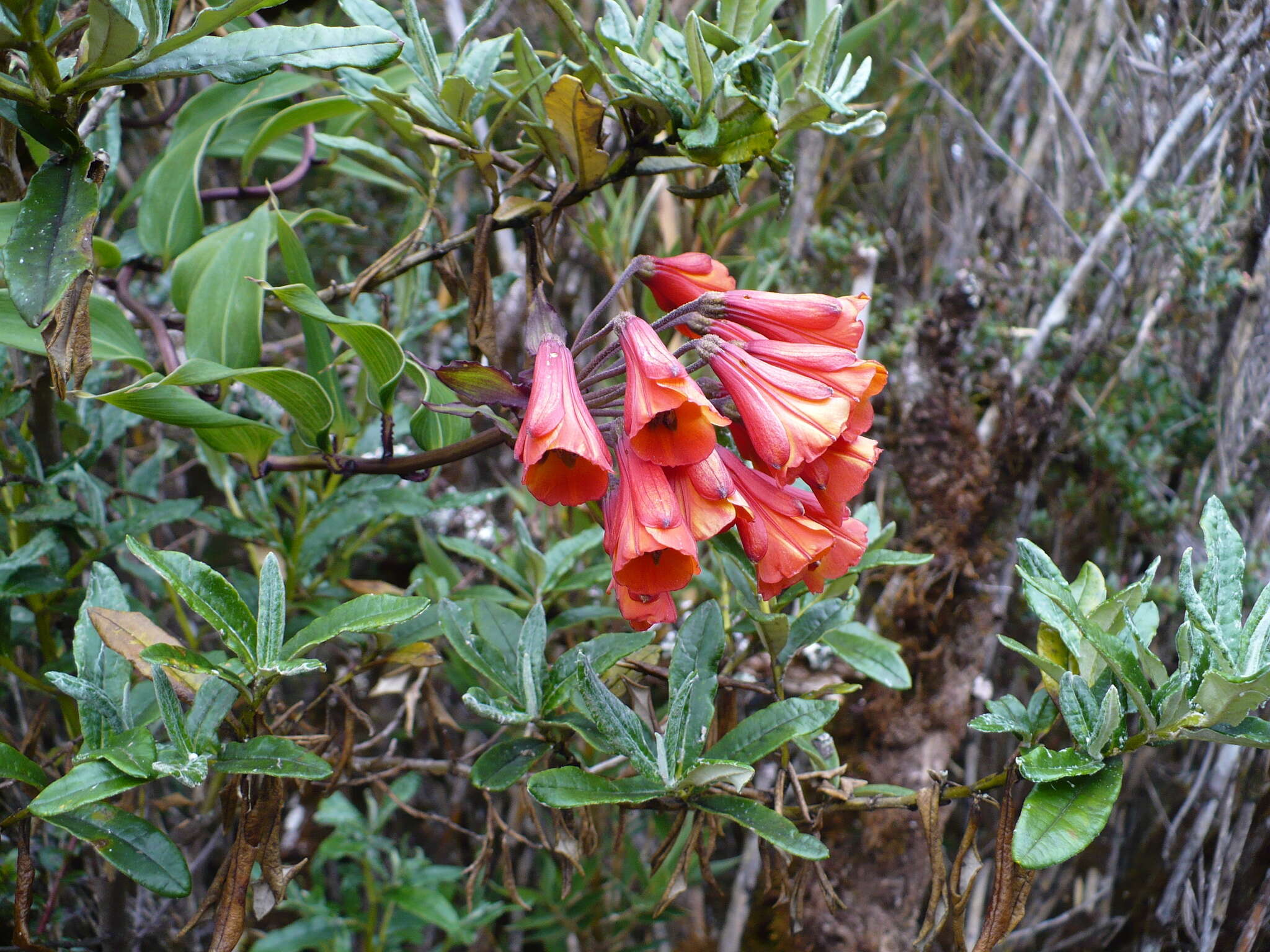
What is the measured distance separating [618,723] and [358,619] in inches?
8.4

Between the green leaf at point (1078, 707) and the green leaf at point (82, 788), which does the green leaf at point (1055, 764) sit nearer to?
the green leaf at point (1078, 707)

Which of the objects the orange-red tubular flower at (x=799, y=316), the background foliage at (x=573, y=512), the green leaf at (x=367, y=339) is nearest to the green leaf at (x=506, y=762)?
the background foliage at (x=573, y=512)

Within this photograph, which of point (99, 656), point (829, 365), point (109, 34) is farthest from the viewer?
point (99, 656)

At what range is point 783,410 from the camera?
610 millimetres

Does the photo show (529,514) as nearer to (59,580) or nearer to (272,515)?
(272,515)

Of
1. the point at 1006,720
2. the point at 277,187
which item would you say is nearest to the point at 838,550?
the point at 1006,720

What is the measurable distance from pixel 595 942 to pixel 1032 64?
75.7 inches

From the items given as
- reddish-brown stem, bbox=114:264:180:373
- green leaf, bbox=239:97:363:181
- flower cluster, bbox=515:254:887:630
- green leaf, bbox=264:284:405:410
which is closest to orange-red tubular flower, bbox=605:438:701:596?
flower cluster, bbox=515:254:887:630

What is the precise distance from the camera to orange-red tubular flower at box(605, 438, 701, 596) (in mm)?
585

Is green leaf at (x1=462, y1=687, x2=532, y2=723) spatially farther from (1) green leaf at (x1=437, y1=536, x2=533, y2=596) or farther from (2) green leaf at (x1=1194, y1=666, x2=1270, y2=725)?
(2) green leaf at (x1=1194, y1=666, x2=1270, y2=725)

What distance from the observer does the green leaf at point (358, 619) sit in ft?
2.14

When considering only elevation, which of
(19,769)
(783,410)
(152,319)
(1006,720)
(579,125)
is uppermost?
(579,125)

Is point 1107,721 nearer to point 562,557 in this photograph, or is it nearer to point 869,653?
point 869,653

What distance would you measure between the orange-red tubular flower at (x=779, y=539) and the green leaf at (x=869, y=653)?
0.25 metres
